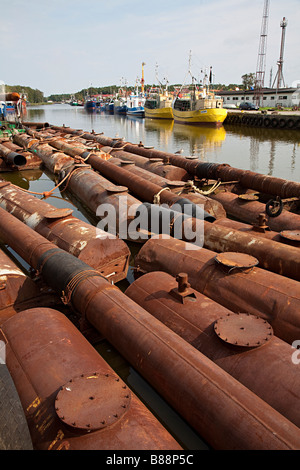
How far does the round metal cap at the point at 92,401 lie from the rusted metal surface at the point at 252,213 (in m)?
7.95

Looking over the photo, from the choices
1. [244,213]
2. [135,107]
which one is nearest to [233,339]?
[244,213]

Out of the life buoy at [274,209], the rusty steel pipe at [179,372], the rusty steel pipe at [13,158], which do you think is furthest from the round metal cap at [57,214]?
the rusty steel pipe at [13,158]

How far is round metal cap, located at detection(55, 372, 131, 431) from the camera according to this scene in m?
3.19

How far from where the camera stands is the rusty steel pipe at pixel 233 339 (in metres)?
3.97

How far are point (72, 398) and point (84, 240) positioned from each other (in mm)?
4776

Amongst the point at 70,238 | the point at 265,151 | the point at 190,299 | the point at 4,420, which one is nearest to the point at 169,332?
the point at 190,299

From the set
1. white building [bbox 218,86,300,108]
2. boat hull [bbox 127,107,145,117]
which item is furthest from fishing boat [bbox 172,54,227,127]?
white building [bbox 218,86,300,108]

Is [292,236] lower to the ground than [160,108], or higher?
lower

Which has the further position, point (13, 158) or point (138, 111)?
Answer: point (138, 111)

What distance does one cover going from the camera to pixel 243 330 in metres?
4.66

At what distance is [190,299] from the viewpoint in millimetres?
5555

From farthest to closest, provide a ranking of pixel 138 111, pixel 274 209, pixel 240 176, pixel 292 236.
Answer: pixel 138 111 < pixel 240 176 < pixel 274 209 < pixel 292 236

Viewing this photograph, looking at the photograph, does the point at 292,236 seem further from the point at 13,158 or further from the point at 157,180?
the point at 13,158

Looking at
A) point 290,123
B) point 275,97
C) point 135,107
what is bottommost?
point 290,123
